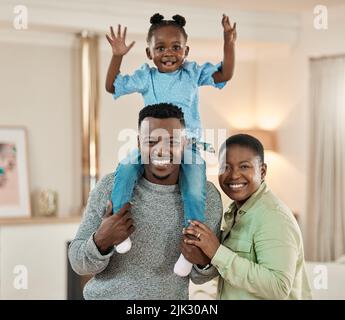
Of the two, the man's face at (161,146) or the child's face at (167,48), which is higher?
the child's face at (167,48)

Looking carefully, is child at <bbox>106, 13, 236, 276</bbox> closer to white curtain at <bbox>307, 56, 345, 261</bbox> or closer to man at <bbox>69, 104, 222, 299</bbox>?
man at <bbox>69, 104, 222, 299</bbox>

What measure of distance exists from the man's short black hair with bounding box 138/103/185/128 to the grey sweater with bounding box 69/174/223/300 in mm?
84

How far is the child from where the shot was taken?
83cm

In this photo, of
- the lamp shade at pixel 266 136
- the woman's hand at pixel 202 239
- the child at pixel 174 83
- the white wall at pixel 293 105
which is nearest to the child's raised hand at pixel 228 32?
the child at pixel 174 83

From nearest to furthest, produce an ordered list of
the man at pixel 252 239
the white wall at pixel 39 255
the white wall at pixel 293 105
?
the man at pixel 252 239, the white wall at pixel 293 105, the white wall at pixel 39 255

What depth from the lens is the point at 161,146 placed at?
82cm

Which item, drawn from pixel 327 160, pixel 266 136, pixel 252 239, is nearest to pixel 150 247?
pixel 252 239

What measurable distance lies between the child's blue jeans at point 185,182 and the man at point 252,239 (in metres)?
0.02

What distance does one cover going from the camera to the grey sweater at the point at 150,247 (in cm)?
85

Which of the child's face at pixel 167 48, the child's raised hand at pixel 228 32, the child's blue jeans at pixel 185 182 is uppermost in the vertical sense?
the child's raised hand at pixel 228 32

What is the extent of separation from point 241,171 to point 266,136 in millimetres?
1118

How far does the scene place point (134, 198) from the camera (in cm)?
85

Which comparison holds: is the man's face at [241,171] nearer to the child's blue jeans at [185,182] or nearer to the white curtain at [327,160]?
the child's blue jeans at [185,182]

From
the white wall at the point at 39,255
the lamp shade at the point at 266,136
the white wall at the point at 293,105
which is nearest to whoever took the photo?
the lamp shade at the point at 266,136
